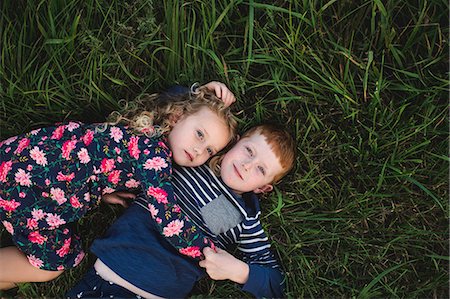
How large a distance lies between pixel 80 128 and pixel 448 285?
1.91 m

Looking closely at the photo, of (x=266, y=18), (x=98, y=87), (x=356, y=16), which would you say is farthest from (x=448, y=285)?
(x=98, y=87)

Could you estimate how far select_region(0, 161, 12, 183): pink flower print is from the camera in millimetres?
2705

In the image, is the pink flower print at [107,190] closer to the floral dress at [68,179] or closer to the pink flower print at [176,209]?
the floral dress at [68,179]

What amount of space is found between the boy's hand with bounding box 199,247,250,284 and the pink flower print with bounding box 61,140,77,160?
77 cm

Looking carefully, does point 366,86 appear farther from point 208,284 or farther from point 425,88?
point 208,284

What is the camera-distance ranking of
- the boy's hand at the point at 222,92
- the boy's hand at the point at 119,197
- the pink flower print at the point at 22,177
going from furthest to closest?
the boy's hand at the point at 119,197 → the boy's hand at the point at 222,92 → the pink flower print at the point at 22,177

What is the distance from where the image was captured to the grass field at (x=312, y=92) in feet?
9.22

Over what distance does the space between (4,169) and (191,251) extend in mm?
937

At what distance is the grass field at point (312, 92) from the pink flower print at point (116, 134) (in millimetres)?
228

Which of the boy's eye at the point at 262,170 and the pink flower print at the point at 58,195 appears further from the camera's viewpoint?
the boy's eye at the point at 262,170

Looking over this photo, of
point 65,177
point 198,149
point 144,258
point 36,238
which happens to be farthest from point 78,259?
point 198,149

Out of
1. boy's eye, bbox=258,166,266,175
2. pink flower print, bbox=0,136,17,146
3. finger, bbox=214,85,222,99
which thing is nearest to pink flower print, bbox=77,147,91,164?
pink flower print, bbox=0,136,17,146

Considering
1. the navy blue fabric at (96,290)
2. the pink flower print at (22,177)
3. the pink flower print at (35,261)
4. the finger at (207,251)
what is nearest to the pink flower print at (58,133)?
the pink flower print at (22,177)

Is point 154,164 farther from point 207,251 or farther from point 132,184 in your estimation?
point 207,251
